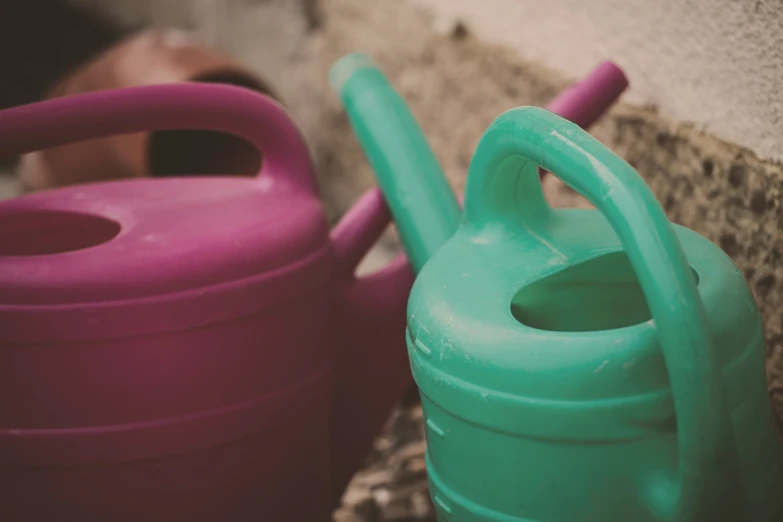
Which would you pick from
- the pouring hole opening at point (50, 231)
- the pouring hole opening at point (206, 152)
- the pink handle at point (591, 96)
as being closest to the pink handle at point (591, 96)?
the pink handle at point (591, 96)

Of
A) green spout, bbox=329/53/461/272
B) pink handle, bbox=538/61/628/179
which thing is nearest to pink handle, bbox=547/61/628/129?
pink handle, bbox=538/61/628/179

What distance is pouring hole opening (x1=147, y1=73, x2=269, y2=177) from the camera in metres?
1.94

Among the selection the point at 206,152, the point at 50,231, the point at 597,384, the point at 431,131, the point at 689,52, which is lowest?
the point at 206,152

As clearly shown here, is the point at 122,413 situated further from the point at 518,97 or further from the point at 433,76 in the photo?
the point at 433,76

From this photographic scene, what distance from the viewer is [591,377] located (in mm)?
622

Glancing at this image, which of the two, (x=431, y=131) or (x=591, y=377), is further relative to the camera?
(x=431, y=131)

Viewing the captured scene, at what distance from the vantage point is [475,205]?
0.81 metres

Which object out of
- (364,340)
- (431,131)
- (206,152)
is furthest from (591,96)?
(206,152)

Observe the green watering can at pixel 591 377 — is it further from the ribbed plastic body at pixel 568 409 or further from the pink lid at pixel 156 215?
the pink lid at pixel 156 215

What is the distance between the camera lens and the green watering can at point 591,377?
598 mm

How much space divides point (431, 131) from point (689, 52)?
0.82 meters

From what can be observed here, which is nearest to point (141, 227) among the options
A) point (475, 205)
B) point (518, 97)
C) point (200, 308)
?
point (200, 308)

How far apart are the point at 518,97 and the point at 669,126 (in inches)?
16.1

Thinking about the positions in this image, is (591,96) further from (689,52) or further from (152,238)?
(152,238)
